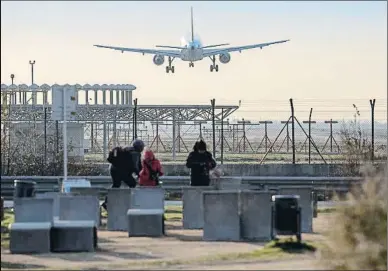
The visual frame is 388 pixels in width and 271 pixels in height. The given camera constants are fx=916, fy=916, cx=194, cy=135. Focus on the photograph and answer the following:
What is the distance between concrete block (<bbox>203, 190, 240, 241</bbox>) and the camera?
48.2ft

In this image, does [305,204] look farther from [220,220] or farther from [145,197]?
[145,197]

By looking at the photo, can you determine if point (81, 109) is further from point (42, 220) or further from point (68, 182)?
point (42, 220)

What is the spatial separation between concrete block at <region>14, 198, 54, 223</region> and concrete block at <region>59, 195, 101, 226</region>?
4.89 ft

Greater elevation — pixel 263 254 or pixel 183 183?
pixel 183 183

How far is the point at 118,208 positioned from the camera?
1634 cm

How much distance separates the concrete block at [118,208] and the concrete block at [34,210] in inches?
98.6

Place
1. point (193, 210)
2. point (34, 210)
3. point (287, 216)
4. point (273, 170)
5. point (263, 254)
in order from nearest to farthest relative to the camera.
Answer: point (263, 254) → point (287, 216) → point (34, 210) → point (193, 210) → point (273, 170)

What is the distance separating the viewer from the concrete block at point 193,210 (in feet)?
53.9

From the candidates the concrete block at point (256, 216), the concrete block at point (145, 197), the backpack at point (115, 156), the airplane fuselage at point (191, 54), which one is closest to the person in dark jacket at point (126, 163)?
the backpack at point (115, 156)

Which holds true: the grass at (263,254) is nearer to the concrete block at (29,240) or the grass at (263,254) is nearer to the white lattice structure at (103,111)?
the concrete block at (29,240)

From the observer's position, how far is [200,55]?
7406 cm

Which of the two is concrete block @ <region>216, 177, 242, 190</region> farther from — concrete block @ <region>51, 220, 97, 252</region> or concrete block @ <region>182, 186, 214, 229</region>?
concrete block @ <region>51, 220, 97, 252</region>

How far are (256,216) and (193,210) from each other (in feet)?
6.75

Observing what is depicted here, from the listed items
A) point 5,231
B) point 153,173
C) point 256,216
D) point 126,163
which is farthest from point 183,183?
point 5,231
